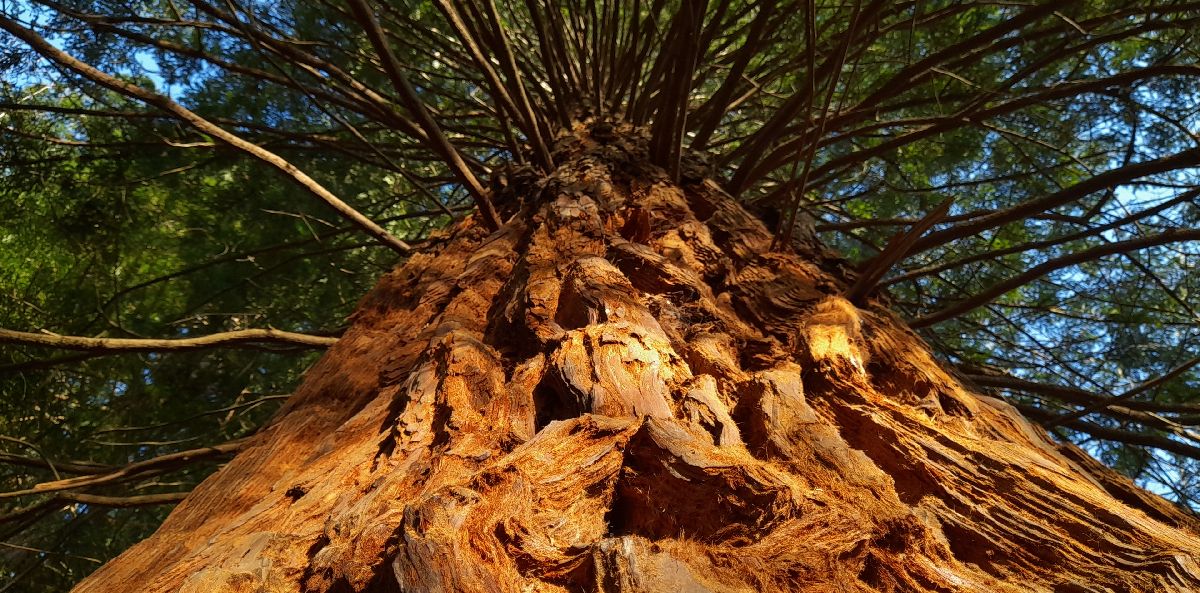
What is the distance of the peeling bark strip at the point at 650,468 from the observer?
0.74 m

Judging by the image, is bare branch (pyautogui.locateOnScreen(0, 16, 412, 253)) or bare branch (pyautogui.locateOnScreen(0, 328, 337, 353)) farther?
bare branch (pyautogui.locateOnScreen(0, 16, 412, 253))

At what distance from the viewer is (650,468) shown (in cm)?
85

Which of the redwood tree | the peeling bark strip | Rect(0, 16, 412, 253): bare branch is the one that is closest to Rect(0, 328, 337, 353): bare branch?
the redwood tree

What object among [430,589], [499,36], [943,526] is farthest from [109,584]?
[499,36]

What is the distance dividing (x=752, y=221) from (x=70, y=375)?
10.5ft

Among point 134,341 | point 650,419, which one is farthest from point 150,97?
point 650,419

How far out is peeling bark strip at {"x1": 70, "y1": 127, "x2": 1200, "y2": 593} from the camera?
739mm

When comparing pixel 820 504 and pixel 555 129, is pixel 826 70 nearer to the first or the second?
pixel 555 129

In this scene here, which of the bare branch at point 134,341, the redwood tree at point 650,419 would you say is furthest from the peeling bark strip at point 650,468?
the bare branch at point 134,341

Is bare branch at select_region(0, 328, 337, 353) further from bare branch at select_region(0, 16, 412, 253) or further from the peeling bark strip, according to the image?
bare branch at select_region(0, 16, 412, 253)

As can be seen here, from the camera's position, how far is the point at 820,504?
2.61 ft

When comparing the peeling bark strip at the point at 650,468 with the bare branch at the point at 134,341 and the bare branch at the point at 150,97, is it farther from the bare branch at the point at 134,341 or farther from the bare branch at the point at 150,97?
the bare branch at the point at 150,97

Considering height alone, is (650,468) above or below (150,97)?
below

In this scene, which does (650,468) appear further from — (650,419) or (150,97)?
(150,97)
